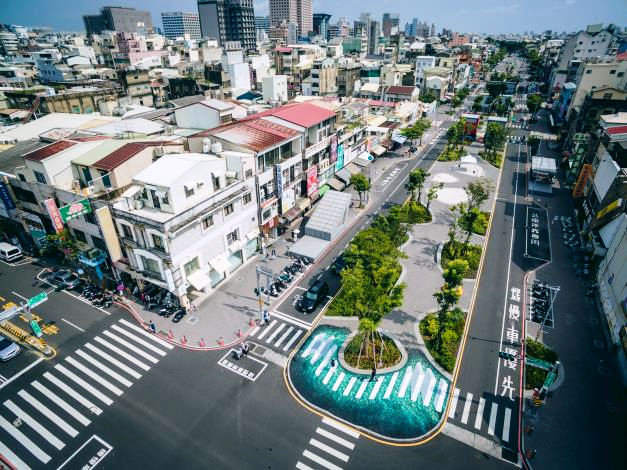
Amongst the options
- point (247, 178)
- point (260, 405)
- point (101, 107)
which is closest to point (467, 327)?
point (260, 405)

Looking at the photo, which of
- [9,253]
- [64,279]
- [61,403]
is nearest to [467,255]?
[61,403]

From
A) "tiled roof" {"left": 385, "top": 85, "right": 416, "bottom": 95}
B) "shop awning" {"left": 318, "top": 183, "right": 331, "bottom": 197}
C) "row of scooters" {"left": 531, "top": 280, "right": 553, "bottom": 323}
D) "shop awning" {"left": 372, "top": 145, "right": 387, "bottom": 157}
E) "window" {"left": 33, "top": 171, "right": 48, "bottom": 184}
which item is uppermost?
"window" {"left": 33, "top": 171, "right": 48, "bottom": 184}

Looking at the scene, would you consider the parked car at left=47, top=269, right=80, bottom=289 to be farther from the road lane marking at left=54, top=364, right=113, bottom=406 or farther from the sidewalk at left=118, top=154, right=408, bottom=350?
the road lane marking at left=54, top=364, right=113, bottom=406

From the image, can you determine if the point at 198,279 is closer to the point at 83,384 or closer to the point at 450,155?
the point at 83,384

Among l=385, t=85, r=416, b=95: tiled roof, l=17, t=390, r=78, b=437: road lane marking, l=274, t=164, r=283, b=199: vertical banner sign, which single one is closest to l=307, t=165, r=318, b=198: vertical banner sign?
l=274, t=164, r=283, b=199: vertical banner sign

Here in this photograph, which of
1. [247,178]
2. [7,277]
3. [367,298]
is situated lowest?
[7,277]

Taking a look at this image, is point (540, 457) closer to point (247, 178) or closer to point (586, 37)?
point (247, 178)
